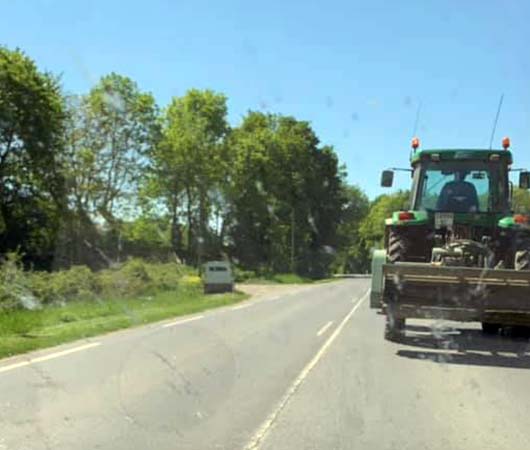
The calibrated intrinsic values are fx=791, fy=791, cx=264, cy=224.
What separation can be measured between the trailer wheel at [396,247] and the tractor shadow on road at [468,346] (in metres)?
1.67

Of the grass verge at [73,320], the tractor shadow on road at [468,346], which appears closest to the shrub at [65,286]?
the grass verge at [73,320]

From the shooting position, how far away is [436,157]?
50.7ft

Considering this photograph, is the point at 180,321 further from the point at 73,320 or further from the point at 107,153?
the point at 107,153

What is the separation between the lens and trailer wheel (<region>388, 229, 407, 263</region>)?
15.1m

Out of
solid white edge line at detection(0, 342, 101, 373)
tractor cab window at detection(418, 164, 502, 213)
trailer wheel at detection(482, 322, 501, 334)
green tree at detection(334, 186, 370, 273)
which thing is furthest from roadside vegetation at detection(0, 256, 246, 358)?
green tree at detection(334, 186, 370, 273)

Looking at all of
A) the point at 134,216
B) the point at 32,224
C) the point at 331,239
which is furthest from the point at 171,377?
the point at 331,239

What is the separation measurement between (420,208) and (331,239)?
3181 inches

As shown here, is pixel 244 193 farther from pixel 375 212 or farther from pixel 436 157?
pixel 436 157

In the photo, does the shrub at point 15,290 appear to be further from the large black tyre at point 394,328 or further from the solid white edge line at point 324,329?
the large black tyre at point 394,328

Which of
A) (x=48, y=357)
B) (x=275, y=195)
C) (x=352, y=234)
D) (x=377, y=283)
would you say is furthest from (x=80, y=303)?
(x=352, y=234)

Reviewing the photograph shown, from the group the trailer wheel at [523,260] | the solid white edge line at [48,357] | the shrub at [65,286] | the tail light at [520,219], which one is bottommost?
the solid white edge line at [48,357]

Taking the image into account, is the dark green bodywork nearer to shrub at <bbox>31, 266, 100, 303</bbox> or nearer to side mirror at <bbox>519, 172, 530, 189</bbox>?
side mirror at <bbox>519, 172, 530, 189</bbox>

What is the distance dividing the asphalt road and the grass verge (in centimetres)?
114

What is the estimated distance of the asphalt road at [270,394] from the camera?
725 cm
